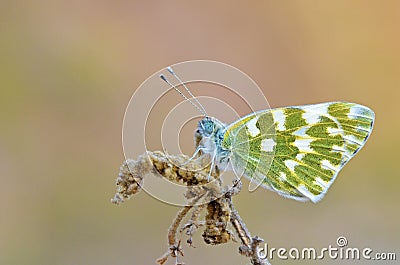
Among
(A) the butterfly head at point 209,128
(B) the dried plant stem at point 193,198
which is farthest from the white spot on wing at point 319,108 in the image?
(B) the dried plant stem at point 193,198

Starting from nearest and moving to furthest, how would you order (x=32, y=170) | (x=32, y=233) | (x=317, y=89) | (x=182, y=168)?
1. (x=182, y=168)
2. (x=32, y=233)
3. (x=32, y=170)
4. (x=317, y=89)

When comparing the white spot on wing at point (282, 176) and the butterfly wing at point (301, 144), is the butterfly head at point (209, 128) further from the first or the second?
the white spot on wing at point (282, 176)

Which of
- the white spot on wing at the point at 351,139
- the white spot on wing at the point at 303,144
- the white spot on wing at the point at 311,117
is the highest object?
the white spot on wing at the point at 311,117

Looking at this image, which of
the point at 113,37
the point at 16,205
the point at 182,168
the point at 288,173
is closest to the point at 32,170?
the point at 16,205

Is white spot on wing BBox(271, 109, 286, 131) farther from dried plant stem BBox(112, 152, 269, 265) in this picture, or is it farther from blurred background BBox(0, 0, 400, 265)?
blurred background BBox(0, 0, 400, 265)

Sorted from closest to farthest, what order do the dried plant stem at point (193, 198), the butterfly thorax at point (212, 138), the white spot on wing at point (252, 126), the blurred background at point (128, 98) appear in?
1. the dried plant stem at point (193, 198)
2. the butterfly thorax at point (212, 138)
3. the white spot on wing at point (252, 126)
4. the blurred background at point (128, 98)

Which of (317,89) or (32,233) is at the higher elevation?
(317,89)

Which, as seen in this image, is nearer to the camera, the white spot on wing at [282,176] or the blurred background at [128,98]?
the white spot on wing at [282,176]

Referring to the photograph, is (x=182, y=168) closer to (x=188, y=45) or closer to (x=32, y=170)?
(x=32, y=170)
